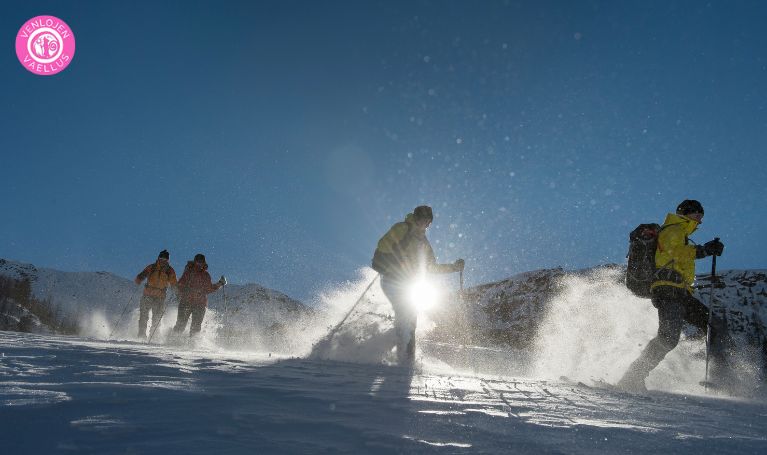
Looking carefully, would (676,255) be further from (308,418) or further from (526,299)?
(526,299)

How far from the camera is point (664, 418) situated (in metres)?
2.80

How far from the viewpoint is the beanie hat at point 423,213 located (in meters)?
7.42

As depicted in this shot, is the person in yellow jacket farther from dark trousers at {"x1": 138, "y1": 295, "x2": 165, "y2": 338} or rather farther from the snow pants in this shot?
dark trousers at {"x1": 138, "y1": 295, "x2": 165, "y2": 338}

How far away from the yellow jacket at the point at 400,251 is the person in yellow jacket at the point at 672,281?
130 inches

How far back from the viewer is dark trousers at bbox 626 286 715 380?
5.73 m

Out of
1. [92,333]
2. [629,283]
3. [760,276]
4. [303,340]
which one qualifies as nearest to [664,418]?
[629,283]

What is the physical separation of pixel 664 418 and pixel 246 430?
8.12ft

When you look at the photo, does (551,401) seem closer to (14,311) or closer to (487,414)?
(487,414)

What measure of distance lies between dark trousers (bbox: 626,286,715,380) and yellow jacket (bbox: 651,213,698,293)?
0.35 ft

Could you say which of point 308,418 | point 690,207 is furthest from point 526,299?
point 308,418

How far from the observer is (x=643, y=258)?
20.1ft

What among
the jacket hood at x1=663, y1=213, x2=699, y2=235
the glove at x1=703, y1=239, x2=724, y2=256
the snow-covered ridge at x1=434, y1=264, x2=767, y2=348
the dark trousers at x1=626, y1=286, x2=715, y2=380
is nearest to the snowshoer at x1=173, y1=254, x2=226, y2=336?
the dark trousers at x1=626, y1=286, x2=715, y2=380

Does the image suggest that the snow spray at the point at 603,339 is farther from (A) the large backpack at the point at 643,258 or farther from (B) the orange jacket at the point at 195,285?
(B) the orange jacket at the point at 195,285

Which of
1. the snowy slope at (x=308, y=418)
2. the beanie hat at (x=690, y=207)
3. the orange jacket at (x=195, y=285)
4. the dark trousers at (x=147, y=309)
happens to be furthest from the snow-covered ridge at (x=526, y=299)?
the snowy slope at (x=308, y=418)
